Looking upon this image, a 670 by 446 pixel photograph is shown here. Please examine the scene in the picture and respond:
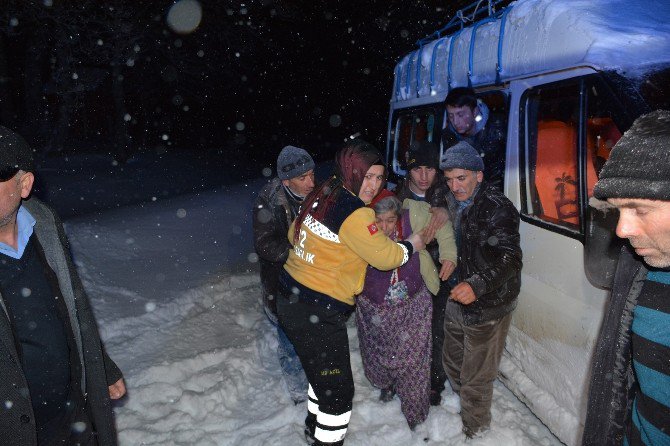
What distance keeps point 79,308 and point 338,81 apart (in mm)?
23389

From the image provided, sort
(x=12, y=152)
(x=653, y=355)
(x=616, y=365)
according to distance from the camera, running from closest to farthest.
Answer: (x=653, y=355) → (x=616, y=365) → (x=12, y=152)

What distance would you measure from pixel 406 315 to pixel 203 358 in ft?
7.09

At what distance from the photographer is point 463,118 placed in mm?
3678

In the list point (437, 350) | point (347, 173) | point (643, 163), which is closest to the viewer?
point (643, 163)

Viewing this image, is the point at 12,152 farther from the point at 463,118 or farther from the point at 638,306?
the point at 463,118

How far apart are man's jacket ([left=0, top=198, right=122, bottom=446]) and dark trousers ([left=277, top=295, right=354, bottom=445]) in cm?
103

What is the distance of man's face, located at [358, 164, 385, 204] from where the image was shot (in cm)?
250

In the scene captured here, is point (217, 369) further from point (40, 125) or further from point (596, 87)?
point (40, 125)

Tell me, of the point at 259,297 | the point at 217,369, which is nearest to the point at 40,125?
the point at 259,297

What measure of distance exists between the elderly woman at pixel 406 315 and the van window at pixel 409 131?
76.0 inches

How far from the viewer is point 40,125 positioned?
17578 mm

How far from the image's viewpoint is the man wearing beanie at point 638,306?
1.27 m

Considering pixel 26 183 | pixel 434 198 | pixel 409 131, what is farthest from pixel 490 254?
pixel 409 131

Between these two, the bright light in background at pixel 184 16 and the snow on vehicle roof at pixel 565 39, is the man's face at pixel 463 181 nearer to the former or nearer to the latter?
the snow on vehicle roof at pixel 565 39
